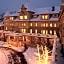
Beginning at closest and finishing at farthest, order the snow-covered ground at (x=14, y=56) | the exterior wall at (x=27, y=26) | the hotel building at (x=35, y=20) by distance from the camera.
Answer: the snow-covered ground at (x=14, y=56) → the hotel building at (x=35, y=20) → the exterior wall at (x=27, y=26)

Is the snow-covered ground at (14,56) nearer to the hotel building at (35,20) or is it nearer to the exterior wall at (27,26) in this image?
the exterior wall at (27,26)

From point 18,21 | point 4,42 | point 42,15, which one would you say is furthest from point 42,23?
point 4,42

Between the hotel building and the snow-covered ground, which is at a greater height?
the hotel building

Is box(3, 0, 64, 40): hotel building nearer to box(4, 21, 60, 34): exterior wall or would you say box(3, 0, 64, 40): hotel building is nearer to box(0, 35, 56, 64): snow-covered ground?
box(4, 21, 60, 34): exterior wall

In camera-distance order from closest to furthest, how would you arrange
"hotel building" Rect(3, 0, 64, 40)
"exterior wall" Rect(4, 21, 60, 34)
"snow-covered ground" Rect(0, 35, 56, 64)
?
"snow-covered ground" Rect(0, 35, 56, 64), "hotel building" Rect(3, 0, 64, 40), "exterior wall" Rect(4, 21, 60, 34)

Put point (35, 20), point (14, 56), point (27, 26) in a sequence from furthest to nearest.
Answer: point (27, 26), point (35, 20), point (14, 56)

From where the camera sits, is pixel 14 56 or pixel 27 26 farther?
pixel 27 26

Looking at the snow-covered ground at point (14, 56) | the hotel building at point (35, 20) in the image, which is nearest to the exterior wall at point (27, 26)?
the hotel building at point (35, 20)

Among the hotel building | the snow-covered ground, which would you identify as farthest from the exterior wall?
the snow-covered ground

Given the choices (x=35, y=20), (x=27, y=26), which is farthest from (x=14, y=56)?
(x=27, y=26)

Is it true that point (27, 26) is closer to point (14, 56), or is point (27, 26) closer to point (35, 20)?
point (35, 20)

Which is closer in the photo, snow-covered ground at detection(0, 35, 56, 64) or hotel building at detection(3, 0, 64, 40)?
snow-covered ground at detection(0, 35, 56, 64)

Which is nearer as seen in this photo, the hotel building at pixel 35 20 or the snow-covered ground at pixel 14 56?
the snow-covered ground at pixel 14 56

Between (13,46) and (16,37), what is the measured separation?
10.8ft
